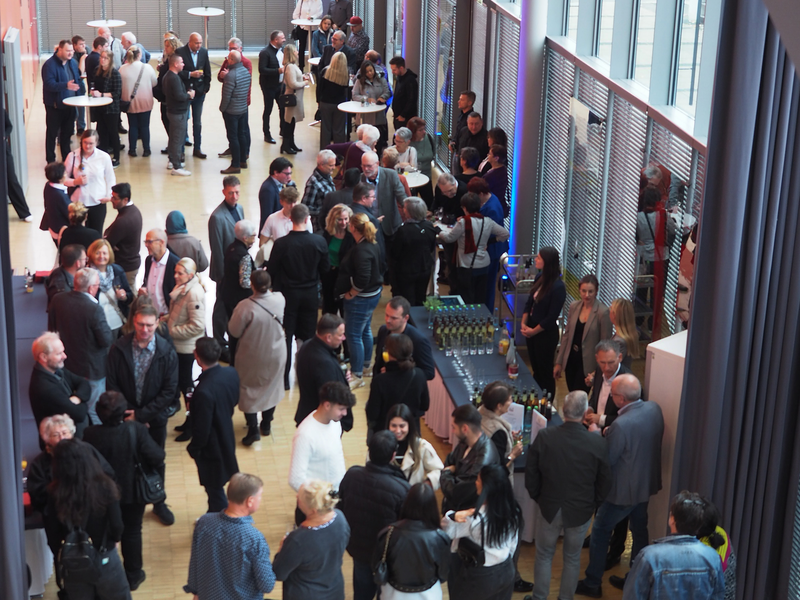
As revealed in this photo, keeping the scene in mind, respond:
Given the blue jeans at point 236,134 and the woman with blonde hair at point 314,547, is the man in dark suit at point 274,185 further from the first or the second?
the woman with blonde hair at point 314,547

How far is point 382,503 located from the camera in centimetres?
504

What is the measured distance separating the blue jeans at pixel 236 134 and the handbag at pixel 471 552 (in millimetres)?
9771

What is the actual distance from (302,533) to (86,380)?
8.72ft

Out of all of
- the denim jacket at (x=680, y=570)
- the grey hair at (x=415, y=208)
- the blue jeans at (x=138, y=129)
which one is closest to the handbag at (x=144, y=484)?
the denim jacket at (x=680, y=570)

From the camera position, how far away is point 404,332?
6.64 metres

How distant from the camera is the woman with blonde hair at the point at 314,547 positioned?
182 inches

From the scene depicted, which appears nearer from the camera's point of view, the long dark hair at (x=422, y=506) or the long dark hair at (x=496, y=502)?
the long dark hair at (x=422, y=506)

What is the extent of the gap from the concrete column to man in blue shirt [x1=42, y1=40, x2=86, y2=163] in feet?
21.5

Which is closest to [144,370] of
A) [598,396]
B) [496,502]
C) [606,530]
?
[496,502]

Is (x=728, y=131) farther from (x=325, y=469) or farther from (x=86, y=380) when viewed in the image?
(x=86, y=380)

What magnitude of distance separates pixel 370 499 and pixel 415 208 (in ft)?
12.8

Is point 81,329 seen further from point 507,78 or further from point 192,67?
point 192,67

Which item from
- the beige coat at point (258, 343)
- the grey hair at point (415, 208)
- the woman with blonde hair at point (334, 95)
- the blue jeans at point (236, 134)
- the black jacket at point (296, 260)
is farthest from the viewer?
the woman with blonde hair at point (334, 95)

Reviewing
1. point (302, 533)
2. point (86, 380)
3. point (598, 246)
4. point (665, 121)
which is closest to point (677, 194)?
point (665, 121)
